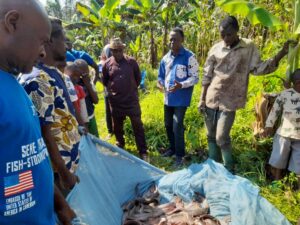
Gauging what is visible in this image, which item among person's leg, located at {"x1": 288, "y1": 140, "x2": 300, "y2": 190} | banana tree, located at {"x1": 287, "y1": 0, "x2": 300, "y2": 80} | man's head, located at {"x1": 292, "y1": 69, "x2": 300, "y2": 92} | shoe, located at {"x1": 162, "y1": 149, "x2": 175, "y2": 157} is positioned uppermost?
banana tree, located at {"x1": 287, "y1": 0, "x2": 300, "y2": 80}

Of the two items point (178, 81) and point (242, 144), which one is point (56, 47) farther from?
point (242, 144)

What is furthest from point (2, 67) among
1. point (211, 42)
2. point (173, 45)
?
point (211, 42)

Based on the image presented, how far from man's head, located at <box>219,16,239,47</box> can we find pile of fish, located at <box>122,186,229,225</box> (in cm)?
157

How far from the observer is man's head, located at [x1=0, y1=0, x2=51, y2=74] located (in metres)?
1.13

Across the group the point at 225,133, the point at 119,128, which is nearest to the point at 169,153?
the point at 119,128

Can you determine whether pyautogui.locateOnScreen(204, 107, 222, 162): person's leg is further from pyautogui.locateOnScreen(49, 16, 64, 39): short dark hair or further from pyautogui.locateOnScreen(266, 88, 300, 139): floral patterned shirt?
pyautogui.locateOnScreen(49, 16, 64, 39): short dark hair

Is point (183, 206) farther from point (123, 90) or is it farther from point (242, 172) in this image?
point (123, 90)

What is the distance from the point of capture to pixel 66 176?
6.34 ft

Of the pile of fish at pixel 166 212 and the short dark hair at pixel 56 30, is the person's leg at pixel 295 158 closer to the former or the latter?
the pile of fish at pixel 166 212

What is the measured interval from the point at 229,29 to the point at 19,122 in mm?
2786

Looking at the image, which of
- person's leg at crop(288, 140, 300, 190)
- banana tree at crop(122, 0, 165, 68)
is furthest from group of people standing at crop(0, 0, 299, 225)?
banana tree at crop(122, 0, 165, 68)

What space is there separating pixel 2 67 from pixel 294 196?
116 inches

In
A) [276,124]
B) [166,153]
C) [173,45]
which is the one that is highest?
[173,45]

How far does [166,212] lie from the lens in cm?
323
